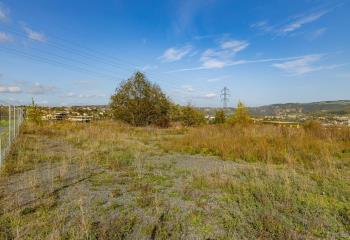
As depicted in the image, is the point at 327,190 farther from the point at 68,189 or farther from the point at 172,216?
the point at 68,189

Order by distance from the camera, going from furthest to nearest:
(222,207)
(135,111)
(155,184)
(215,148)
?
(135,111)
(215,148)
(155,184)
(222,207)

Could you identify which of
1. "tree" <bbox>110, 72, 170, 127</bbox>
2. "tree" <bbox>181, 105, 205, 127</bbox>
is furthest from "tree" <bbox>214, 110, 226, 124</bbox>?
"tree" <bbox>110, 72, 170, 127</bbox>

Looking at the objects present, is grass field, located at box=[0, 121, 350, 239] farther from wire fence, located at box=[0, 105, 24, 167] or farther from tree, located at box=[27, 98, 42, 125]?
tree, located at box=[27, 98, 42, 125]

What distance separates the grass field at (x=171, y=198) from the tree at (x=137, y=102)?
13.6 m

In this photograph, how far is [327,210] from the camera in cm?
389

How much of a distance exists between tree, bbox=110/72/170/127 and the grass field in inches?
534

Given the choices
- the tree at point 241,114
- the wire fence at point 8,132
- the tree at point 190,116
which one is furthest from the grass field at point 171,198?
the tree at point 190,116

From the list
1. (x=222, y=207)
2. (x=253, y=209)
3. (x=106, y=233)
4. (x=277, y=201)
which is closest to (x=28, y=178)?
(x=106, y=233)

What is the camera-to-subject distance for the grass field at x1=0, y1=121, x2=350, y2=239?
3.23 m

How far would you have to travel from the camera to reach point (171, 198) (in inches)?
177

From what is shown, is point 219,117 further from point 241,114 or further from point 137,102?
point 137,102

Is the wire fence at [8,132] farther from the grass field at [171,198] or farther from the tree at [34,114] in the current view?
the tree at [34,114]

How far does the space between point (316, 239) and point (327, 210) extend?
1.10 metres

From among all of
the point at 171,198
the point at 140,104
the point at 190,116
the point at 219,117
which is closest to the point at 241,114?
the point at 219,117
